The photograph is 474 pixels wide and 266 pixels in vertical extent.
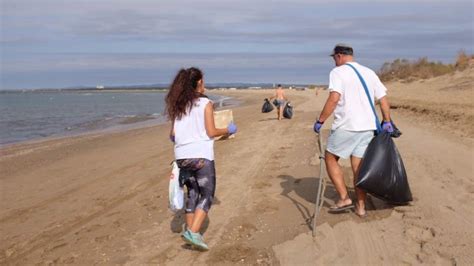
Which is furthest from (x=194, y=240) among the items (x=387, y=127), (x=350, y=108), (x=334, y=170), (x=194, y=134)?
(x=387, y=127)

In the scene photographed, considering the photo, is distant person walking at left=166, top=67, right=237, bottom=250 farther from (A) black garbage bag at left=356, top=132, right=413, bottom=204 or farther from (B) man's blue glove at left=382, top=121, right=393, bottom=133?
(B) man's blue glove at left=382, top=121, right=393, bottom=133

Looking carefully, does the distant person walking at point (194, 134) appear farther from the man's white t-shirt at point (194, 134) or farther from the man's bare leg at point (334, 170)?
the man's bare leg at point (334, 170)

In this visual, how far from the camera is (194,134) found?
503 cm

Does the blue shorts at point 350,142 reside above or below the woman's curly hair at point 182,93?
below

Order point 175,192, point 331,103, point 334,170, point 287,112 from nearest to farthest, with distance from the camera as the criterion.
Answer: point 175,192 → point 331,103 → point 334,170 → point 287,112

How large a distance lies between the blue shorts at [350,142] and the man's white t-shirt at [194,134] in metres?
1.56

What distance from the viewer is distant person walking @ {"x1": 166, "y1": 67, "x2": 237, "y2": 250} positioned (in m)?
5.01

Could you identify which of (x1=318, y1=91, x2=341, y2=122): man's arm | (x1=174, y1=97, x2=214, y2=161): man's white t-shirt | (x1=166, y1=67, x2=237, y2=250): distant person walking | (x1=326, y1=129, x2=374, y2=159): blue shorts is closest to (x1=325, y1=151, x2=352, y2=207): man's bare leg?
(x1=326, y1=129, x2=374, y2=159): blue shorts

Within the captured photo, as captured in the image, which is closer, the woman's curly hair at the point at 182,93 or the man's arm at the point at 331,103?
the woman's curly hair at the point at 182,93

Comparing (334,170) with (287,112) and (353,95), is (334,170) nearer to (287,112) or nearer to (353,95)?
(353,95)

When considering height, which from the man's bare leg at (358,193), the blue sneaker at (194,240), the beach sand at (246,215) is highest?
the man's bare leg at (358,193)

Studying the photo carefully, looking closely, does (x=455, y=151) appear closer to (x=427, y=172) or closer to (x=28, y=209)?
(x=427, y=172)

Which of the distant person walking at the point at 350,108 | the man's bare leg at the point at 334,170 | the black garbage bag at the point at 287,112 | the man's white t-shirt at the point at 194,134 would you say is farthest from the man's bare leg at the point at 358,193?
the black garbage bag at the point at 287,112

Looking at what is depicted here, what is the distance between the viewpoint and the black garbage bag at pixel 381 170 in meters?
5.77
